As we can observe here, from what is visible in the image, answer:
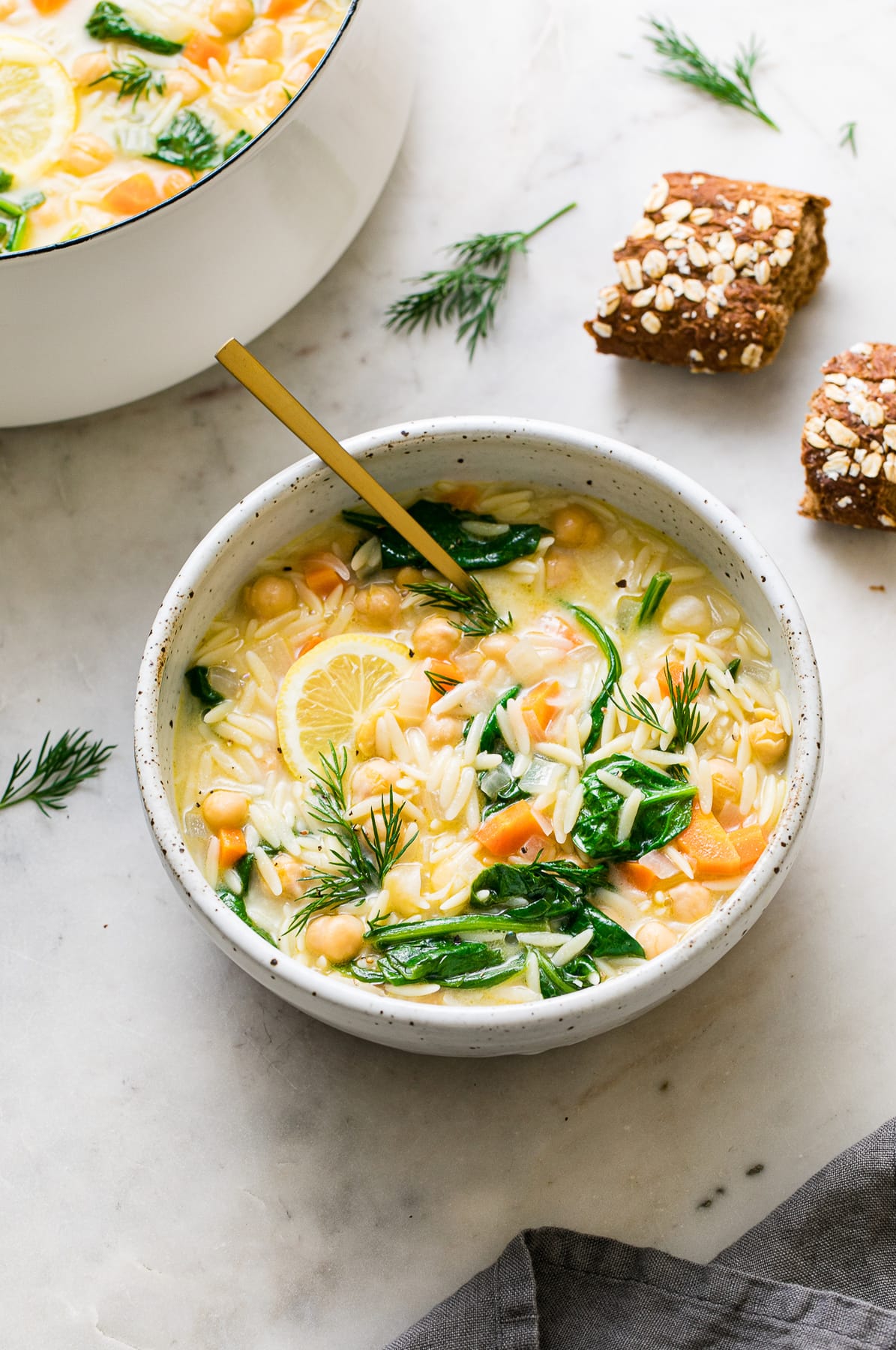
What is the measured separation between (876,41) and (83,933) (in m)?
2.46

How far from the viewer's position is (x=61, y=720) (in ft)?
9.18

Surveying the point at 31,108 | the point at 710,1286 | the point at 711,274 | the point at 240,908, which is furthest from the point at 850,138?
the point at 710,1286

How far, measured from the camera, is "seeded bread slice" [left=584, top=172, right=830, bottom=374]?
2.76 m

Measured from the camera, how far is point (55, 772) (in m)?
2.75

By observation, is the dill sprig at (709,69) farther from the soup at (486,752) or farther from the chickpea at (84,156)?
the chickpea at (84,156)

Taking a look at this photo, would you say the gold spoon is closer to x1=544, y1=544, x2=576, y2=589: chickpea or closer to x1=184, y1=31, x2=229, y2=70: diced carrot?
x1=544, y1=544, x2=576, y2=589: chickpea

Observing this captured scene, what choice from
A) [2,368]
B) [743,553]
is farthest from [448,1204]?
[2,368]

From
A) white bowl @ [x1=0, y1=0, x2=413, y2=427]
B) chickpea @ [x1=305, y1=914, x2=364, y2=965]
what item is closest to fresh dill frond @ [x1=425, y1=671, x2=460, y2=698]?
chickpea @ [x1=305, y1=914, x2=364, y2=965]

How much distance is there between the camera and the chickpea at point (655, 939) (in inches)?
90.7

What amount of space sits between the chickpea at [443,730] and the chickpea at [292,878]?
319 mm

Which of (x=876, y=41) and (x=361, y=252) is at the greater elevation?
(x=876, y=41)

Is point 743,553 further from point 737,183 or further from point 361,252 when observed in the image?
point 361,252

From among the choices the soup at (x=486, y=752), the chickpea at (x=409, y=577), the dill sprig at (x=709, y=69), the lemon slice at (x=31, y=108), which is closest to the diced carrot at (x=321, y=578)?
the soup at (x=486, y=752)

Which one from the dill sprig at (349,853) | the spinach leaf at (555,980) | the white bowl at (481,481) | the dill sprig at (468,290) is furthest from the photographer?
the dill sprig at (468,290)
